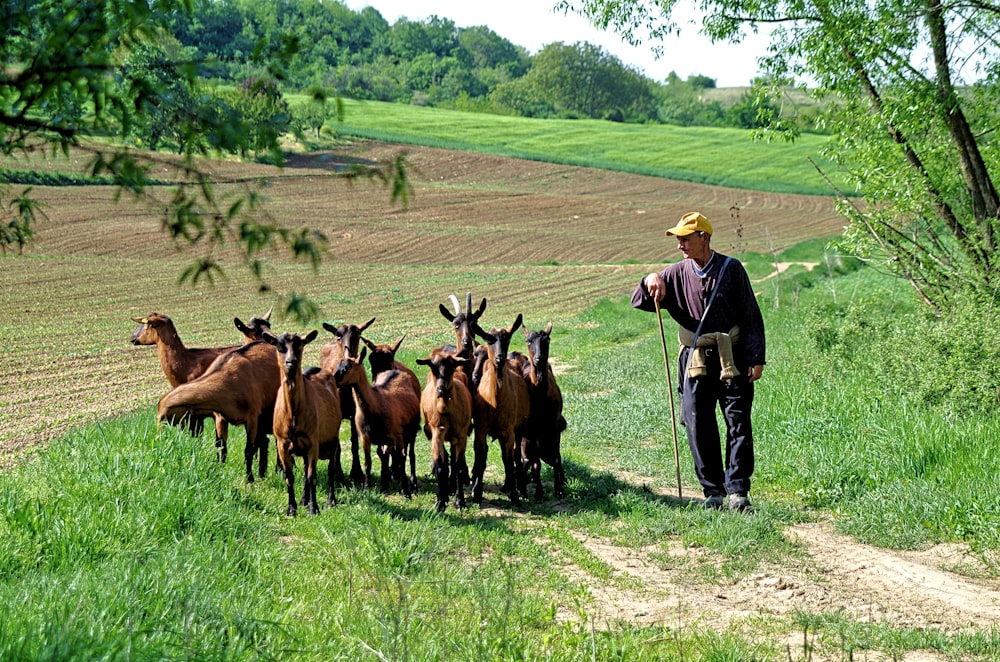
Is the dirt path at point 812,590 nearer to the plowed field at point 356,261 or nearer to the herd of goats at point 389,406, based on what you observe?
the herd of goats at point 389,406

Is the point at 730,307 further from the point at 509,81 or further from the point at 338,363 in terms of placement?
the point at 509,81

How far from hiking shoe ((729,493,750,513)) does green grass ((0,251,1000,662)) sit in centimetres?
16

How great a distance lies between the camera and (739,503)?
27.6 feet

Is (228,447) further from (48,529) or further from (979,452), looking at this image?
(979,452)

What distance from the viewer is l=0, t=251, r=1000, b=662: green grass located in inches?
206

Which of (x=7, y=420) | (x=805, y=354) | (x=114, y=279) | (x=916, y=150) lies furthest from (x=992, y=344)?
(x=114, y=279)

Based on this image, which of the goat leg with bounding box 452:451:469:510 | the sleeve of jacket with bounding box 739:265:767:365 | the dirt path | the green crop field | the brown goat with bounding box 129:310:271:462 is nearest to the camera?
the green crop field

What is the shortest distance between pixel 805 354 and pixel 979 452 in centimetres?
534

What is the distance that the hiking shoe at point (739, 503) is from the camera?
8391 millimetres

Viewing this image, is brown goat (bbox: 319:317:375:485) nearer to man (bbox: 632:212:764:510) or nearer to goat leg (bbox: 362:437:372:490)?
goat leg (bbox: 362:437:372:490)

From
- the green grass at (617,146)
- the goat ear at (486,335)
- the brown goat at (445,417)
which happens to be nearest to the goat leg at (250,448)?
the brown goat at (445,417)

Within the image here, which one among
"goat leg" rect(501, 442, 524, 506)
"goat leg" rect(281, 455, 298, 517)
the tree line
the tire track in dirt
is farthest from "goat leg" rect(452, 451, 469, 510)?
the tree line

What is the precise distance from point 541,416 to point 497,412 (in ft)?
2.33

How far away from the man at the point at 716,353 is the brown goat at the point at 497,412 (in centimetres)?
150
